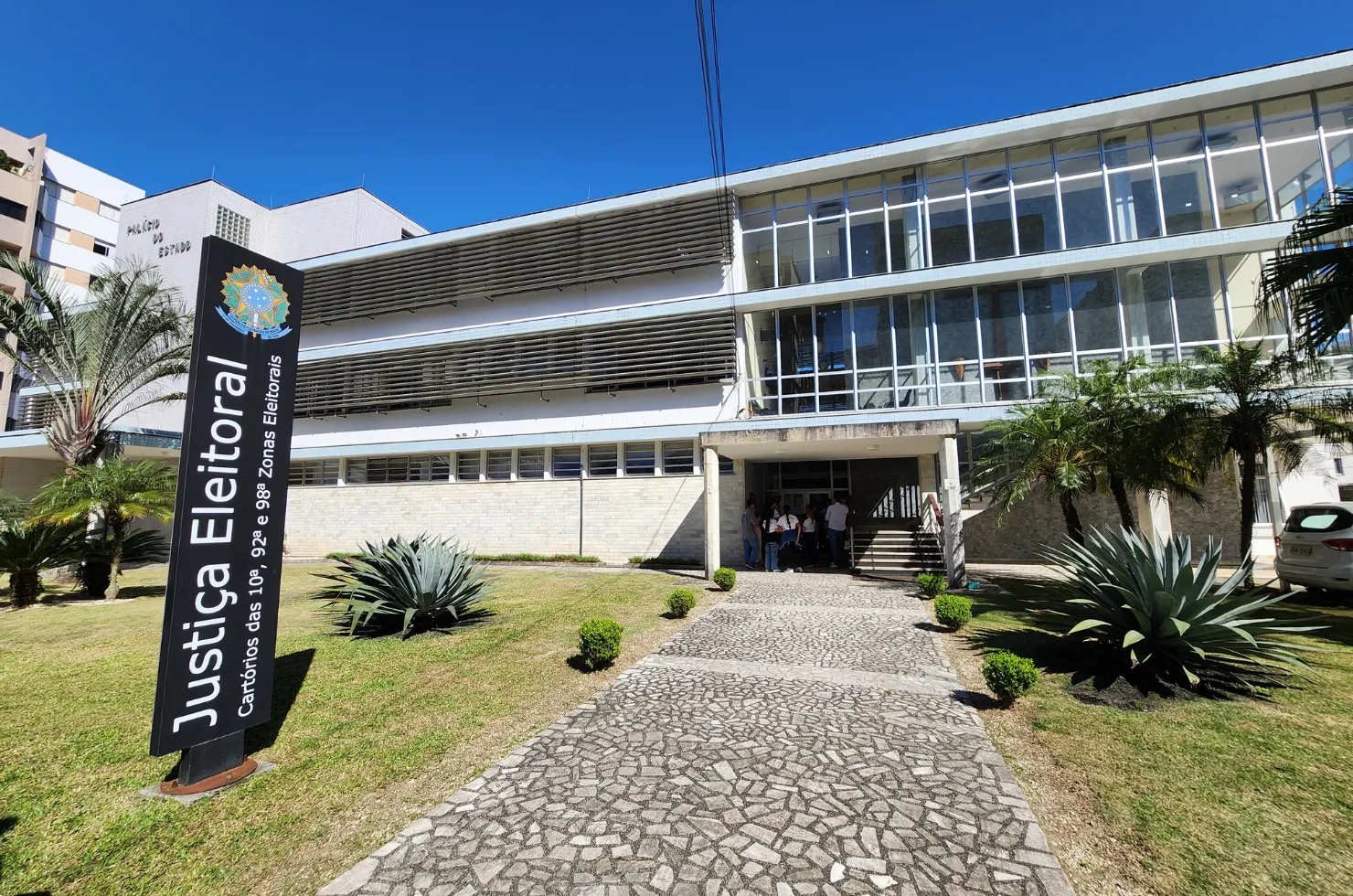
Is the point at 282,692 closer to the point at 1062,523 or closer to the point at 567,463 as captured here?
the point at 567,463

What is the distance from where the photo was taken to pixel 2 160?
32.7m

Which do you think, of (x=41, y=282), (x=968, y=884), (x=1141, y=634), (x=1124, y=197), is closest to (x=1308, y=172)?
(x=1124, y=197)

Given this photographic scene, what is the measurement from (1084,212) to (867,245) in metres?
5.50

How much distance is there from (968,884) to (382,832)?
3180 mm

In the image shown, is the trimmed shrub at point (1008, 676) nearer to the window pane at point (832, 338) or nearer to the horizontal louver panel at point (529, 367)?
the window pane at point (832, 338)

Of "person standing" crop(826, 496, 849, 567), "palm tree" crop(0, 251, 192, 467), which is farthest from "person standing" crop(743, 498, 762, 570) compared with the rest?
"palm tree" crop(0, 251, 192, 467)

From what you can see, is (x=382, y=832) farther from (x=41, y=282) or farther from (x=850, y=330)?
(x=41, y=282)

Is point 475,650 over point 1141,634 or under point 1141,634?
under

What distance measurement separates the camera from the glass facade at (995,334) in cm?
1475

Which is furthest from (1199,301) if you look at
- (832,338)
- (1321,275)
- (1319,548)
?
(832,338)

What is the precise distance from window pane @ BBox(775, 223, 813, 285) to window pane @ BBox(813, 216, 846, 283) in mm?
301

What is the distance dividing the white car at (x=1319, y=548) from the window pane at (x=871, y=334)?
8673mm

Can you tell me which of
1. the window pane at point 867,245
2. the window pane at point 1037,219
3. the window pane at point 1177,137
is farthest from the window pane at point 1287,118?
the window pane at point 867,245

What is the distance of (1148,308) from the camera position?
49.3 ft
